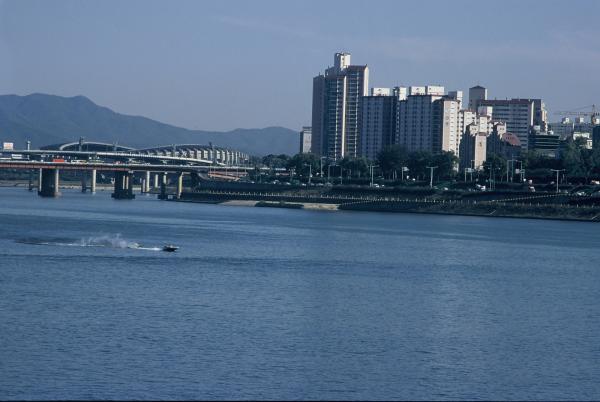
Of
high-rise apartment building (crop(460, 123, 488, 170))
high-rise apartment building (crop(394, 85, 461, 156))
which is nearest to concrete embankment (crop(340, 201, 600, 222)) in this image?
high-rise apartment building (crop(460, 123, 488, 170))

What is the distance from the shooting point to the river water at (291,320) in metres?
18.6

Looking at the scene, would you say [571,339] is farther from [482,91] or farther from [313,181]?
[482,91]

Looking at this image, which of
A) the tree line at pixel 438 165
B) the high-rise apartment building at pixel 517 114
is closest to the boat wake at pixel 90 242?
the tree line at pixel 438 165

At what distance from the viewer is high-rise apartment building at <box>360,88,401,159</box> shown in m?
141

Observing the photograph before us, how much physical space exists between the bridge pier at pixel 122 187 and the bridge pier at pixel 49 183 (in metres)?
5.37

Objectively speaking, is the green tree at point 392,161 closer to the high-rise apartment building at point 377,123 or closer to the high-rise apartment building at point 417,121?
the high-rise apartment building at point 417,121

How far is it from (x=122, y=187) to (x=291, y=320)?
79.7 m

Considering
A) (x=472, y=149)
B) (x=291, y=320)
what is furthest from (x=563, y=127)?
(x=291, y=320)

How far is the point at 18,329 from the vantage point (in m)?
22.0

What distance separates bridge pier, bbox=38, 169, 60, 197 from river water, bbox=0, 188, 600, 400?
53.1 m

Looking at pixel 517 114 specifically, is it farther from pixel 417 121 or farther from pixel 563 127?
pixel 417 121

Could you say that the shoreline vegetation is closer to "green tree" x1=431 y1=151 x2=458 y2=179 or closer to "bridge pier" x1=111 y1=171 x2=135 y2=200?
"bridge pier" x1=111 y1=171 x2=135 y2=200

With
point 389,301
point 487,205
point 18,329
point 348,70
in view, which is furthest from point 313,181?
point 18,329

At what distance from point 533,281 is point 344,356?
15421 mm
